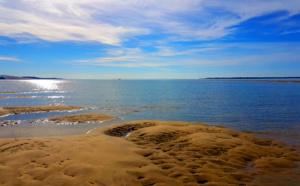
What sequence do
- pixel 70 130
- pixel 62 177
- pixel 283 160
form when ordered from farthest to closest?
pixel 70 130 < pixel 283 160 < pixel 62 177

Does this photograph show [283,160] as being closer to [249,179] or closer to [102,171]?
[249,179]

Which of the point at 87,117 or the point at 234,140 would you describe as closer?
the point at 234,140

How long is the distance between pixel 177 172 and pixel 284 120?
70.2ft

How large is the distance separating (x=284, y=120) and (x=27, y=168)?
87.9ft

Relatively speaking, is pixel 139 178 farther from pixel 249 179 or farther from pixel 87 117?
pixel 87 117

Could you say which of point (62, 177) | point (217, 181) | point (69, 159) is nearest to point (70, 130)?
point (69, 159)

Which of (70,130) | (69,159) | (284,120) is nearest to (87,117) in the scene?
(70,130)

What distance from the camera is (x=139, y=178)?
8.68 meters

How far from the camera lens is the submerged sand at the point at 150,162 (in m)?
8.58

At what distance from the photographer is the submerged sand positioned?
338 inches

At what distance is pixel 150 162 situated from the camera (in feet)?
34.0

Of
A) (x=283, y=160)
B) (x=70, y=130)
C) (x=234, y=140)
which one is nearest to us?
(x=283, y=160)

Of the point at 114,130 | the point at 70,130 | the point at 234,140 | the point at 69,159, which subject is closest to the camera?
the point at 69,159

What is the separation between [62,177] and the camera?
8.41 meters
